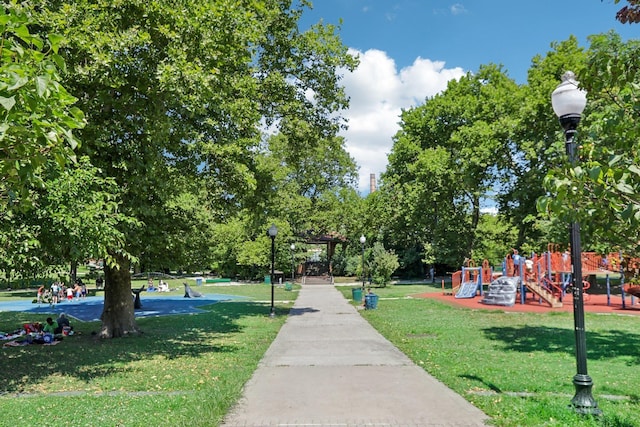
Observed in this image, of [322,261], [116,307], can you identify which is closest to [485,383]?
[116,307]

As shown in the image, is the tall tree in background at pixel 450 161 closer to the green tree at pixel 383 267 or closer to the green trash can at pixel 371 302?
the green tree at pixel 383 267

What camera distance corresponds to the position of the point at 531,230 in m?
32.8

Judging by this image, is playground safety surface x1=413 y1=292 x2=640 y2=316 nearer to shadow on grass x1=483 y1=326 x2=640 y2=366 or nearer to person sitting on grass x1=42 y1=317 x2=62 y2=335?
shadow on grass x1=483 y1=326 x2=640 y2=366

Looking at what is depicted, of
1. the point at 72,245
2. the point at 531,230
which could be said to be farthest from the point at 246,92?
the point at 531,230

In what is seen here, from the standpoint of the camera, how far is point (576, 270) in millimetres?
5734

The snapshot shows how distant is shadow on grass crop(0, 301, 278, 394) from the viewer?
8.45 meters

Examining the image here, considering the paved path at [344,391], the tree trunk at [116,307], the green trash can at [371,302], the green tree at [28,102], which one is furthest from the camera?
the green trash can at [371,302]

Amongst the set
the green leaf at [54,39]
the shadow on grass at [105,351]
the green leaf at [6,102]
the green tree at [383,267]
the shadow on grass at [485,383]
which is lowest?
the shadow on grass at [105,351]

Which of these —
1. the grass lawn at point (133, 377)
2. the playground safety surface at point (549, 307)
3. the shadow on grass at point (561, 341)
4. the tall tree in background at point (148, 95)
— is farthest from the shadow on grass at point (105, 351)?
the playground safety surface at point (549, 307)

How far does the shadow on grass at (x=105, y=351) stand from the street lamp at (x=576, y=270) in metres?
7.25

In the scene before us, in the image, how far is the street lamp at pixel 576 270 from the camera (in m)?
5.66

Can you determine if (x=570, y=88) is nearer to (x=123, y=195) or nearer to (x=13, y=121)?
(x=13, y=121)

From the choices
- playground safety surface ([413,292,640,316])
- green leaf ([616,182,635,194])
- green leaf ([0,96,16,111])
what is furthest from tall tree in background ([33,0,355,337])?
playground safety surface ([413,292,640,316])

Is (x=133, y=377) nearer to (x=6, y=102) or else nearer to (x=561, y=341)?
(x=6, y=102)
